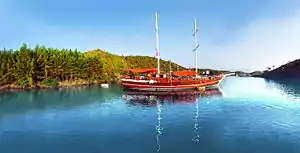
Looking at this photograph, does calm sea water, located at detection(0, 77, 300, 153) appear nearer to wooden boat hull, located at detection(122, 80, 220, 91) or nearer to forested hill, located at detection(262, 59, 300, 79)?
wooden boat hull, located at detection(122, 80, 220, 91)

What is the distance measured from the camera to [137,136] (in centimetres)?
1823

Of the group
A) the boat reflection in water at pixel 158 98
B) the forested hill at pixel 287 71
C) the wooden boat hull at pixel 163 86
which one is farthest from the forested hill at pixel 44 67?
the forested hill at pixel 287 71

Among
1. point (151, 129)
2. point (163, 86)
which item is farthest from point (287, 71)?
point (151, 129)

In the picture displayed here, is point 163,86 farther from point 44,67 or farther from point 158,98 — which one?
point 44,67

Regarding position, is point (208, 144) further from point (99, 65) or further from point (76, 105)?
point (99, 65)

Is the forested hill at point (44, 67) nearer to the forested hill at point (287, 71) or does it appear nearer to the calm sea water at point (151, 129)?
the calm sea water at point (151, 129)

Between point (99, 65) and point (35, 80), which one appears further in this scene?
point (99, 65)

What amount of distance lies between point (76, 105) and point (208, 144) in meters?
22.5

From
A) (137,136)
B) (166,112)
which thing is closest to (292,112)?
(166,112)

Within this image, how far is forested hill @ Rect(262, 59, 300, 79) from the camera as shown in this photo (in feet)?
378

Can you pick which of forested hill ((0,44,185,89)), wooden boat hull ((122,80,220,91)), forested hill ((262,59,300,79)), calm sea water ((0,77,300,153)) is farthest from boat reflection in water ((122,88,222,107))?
forested hill ((262,59,300,79))

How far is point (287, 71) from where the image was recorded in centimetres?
12188

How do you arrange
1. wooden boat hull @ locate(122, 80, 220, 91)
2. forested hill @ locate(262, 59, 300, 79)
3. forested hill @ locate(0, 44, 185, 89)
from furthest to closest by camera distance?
forested hill @ locate(262, 59, 300, 79)
forested hill @ locate(0, 44, 185, 89)
wooden boat hull @ locate(122, 80, 220, 91)

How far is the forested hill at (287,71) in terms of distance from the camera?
115 meters
